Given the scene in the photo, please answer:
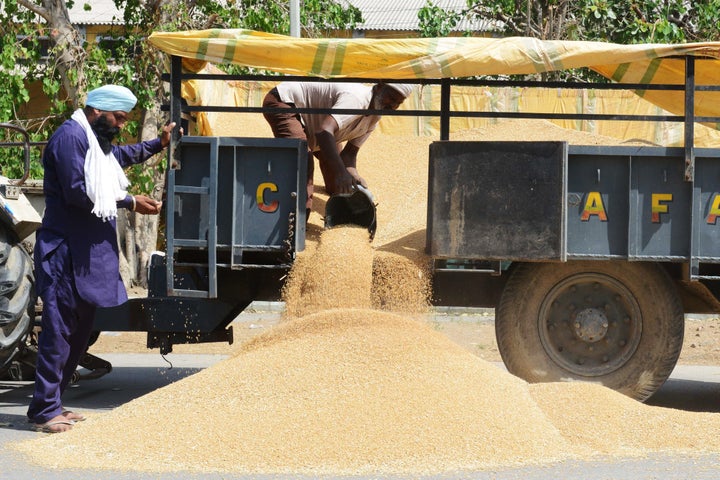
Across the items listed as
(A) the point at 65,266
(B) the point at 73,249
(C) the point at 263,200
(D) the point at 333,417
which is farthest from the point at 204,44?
(D) the point at 333,417

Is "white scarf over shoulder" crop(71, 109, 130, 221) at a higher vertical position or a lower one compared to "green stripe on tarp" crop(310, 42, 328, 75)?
lower

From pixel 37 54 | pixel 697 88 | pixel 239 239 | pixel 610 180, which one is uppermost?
pixel 37 54

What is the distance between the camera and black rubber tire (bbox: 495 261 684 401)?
21.6ft

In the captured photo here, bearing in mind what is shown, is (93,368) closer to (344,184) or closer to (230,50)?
(344,184)

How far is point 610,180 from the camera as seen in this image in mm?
6379

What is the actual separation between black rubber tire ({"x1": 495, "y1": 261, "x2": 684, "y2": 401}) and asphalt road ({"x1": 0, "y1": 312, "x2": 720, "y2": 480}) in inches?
31.5

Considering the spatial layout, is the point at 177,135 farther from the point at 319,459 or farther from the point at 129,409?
the point at 319,459

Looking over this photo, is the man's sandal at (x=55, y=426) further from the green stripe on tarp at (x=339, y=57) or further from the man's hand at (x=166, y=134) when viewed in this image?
the green stripe on tarp at (x=339, y=57)

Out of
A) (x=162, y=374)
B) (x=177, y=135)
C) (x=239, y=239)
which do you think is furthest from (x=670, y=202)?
(x=162, y=374)

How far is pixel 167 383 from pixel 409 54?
336 centimetres

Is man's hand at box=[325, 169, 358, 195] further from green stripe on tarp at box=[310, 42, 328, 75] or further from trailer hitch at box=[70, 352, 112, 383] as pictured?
trailer hitch at box=[70, 352, 112, 383]

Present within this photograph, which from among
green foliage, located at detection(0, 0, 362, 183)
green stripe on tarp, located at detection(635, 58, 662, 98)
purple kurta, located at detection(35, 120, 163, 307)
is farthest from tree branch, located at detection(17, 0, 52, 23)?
green stripe on tarp, located at detection(635, 58, 662, 98)

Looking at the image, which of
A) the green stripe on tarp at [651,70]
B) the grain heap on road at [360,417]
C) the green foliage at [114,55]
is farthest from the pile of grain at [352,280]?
the green foliage at [114,55]

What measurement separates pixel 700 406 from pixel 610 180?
1.89 m
